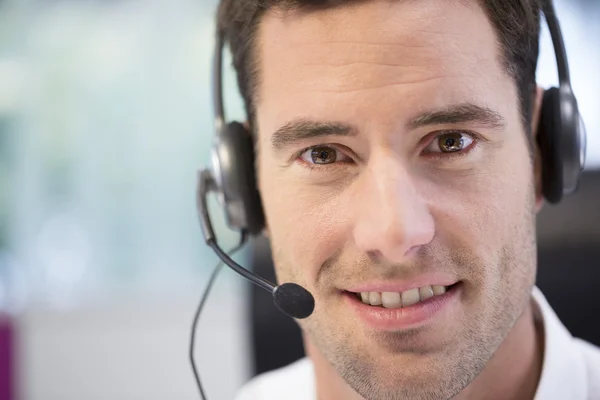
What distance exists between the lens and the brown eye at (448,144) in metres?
0.83

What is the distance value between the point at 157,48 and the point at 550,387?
6.58ft

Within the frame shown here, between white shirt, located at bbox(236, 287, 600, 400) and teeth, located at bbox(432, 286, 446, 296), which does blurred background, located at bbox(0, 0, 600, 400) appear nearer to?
white shirt, located at bbox(236, 287, 600, 400)

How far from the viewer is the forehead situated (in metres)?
0.79

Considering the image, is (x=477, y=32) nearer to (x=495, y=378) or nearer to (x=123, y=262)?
(x=495, y=378)

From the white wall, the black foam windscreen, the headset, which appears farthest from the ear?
the white wall

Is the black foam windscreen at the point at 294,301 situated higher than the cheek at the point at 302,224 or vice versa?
the cheek at the point at 302,224

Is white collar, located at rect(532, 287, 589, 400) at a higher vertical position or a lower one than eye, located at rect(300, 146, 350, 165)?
lower

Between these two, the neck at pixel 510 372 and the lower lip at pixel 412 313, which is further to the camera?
the neck at pixel 510 372

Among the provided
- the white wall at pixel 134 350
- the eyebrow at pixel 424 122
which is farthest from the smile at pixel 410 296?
the white wall at pixel 134 350

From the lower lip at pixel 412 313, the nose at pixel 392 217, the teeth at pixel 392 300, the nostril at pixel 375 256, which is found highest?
the nose at pixel 392 217

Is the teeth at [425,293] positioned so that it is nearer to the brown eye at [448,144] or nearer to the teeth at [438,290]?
the teeth at [438,290]

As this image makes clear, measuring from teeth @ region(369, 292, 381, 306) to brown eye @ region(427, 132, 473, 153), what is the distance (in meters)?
0.20

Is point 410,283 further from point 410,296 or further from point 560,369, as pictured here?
point 560,369

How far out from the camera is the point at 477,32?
834 millimetres
